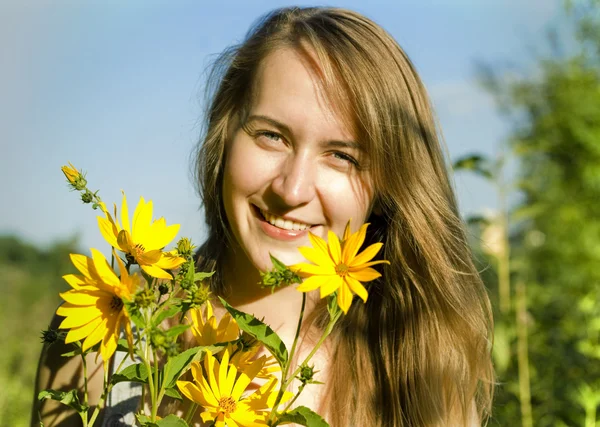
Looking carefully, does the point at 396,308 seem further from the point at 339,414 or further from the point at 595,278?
the point at 595,278

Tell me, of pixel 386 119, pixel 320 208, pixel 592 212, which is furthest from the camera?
pixel 592 212

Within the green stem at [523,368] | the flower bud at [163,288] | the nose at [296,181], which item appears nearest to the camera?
the flower bud at [163,288]

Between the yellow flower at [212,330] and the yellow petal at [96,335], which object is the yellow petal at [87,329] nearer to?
the yellow petal at [96,335]

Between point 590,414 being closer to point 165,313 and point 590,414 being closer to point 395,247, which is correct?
point 395,247

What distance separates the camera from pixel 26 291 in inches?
190

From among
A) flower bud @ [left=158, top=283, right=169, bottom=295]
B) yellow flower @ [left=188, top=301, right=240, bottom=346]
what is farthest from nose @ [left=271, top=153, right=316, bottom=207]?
flower bud @ [left=158, top=283, right=169, bottom=295]

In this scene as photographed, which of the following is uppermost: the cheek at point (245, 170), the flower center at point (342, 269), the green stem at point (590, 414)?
the cheek at point (245, 170)

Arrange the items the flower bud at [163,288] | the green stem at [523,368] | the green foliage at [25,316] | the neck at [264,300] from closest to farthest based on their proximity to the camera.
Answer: the flower bud at [163,288] < the neck at [264,300] < the green stem at [523,368] < the green foliage at [25,316]

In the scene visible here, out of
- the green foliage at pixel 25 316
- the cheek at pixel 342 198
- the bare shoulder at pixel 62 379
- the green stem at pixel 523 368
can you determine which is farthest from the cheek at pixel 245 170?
the green foliage at pixel 25 316

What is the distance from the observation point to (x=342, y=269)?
2.44 ft

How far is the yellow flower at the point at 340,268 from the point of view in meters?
0.72

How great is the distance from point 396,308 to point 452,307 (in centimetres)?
12

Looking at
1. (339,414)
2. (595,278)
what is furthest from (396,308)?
(595,278)

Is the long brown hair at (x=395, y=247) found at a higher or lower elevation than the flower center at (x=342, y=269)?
higher
